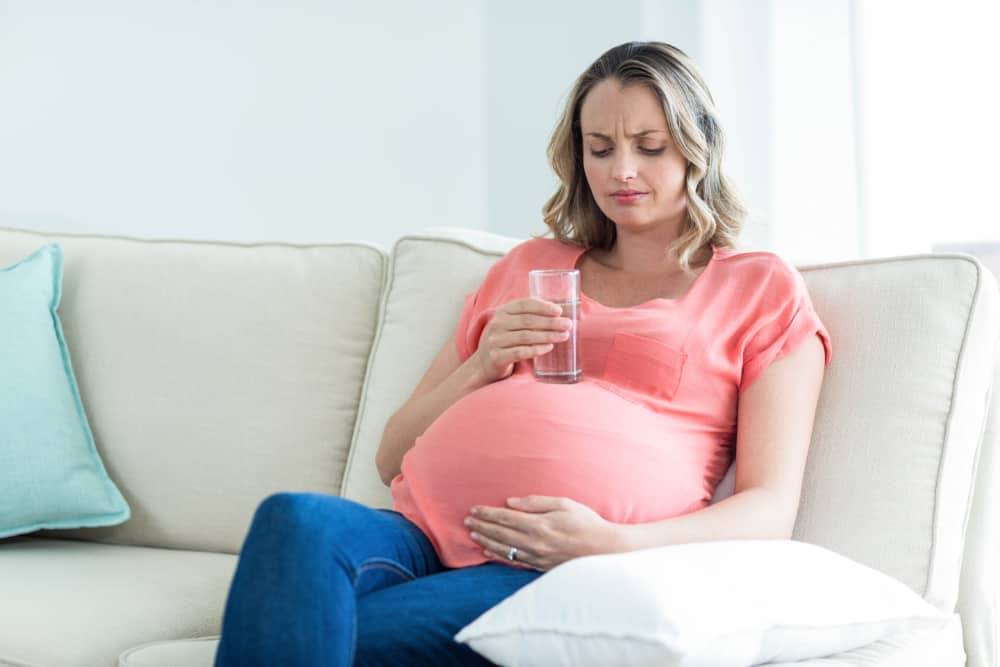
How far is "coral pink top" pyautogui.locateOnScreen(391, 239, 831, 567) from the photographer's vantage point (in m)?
1.50

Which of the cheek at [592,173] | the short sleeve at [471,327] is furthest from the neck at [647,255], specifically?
the short sleeve at [471,327]

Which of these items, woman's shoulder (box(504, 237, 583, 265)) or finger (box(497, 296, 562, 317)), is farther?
woman's shoulder (box(504, 237, 583, 265))

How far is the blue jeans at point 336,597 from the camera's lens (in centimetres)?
117

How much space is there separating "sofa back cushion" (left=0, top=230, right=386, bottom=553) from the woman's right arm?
234 mm

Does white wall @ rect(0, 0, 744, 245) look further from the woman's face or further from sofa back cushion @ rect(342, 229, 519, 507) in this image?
the woman's face

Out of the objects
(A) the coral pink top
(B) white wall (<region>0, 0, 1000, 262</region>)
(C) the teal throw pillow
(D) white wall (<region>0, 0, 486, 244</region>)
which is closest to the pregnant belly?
(A) the coral pink top

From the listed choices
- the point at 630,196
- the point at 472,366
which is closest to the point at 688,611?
the point at 472,366

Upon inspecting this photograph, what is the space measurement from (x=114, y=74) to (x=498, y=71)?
3.39 feet

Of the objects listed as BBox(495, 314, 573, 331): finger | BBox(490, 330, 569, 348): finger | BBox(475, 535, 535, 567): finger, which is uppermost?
BBox(495, 314, 573, 331): finger

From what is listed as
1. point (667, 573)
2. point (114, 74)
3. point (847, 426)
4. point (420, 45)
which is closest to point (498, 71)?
point (420, 45)

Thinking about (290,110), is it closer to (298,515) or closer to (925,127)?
(925,127)

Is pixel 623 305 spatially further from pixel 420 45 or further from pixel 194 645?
pixel 420 45

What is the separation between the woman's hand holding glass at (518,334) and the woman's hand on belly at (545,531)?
0.73 feet

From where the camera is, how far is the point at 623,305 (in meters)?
1.78
